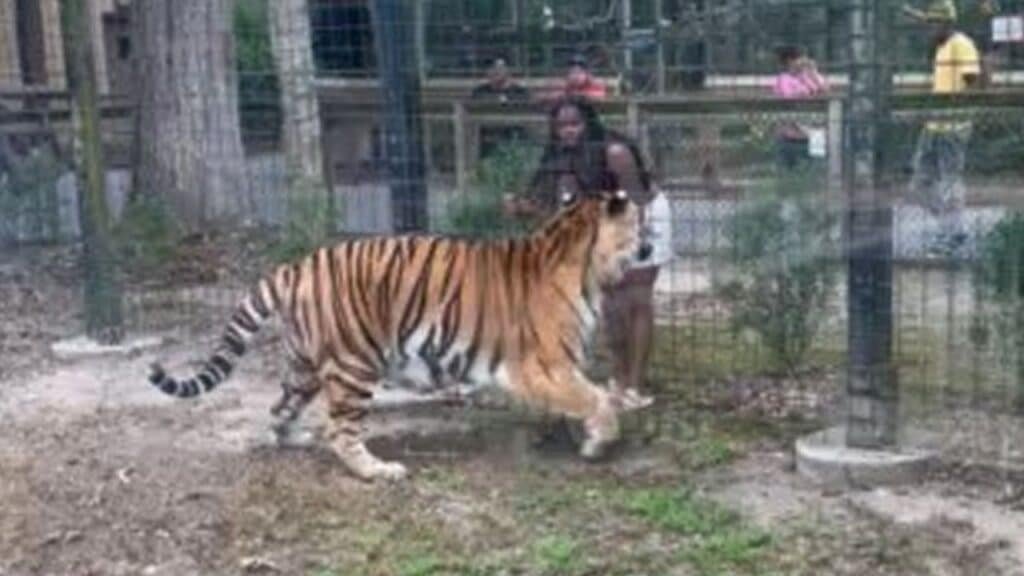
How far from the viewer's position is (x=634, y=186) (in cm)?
727

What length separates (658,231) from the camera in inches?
292

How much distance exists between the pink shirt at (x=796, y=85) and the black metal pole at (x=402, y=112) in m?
1.63

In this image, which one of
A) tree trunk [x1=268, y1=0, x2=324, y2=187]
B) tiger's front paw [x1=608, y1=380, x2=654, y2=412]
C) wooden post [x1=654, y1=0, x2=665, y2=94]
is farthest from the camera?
tree trunk [x1=268, y1=0, x2=324, y2=187]

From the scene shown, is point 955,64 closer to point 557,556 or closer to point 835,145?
point 835,145

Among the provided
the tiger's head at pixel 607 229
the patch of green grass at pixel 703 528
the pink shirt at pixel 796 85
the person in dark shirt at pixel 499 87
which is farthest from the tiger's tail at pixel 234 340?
the pink shirt at pixel 796 85

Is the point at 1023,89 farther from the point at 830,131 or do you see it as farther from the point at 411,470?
the point at 411,470

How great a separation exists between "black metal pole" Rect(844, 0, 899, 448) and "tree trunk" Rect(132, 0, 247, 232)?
5.56 m

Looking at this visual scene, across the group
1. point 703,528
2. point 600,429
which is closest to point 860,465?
point 703,528

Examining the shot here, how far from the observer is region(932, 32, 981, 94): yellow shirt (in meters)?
6.67

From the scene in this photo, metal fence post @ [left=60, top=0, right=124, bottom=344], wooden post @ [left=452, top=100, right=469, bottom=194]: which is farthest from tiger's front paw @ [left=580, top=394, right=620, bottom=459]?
metal fence post @ [left=60, top=0, right=124, bottom=344]

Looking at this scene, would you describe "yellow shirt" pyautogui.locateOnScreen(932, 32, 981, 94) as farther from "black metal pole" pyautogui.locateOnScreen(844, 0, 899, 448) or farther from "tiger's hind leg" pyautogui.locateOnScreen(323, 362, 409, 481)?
"tiger's hind leg" pyautogui.locateOnScreen(323, 362, 409, 481)

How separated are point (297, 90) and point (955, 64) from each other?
465cm

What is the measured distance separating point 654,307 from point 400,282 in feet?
4.26

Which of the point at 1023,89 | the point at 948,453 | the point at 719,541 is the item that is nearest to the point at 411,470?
the point at 719,541
